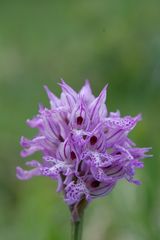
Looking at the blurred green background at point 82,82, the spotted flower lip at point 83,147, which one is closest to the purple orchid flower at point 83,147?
the spotted flower lip at point 83,147

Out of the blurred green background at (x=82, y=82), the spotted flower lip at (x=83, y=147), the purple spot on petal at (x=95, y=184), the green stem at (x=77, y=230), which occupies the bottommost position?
the green stem at (x=77, y=230)

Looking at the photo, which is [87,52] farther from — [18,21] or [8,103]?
[18,21]

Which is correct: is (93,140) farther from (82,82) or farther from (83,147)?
(82,82)

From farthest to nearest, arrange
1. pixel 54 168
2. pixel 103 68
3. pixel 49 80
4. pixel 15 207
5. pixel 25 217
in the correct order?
pixel 49 80
pixel 103 68
pixel 15 207
pixel 25 217
pixel 54 168

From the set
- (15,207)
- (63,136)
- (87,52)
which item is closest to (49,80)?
(87,52)

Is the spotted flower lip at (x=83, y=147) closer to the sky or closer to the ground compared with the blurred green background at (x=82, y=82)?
closer to the ground

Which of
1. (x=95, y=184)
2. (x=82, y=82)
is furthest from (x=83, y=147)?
(x=82, y=82)

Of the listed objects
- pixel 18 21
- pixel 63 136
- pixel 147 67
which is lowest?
pixel 63 136

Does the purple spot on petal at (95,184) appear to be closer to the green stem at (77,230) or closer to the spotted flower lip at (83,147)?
Answer: the spotted flower lip at (83,147)
